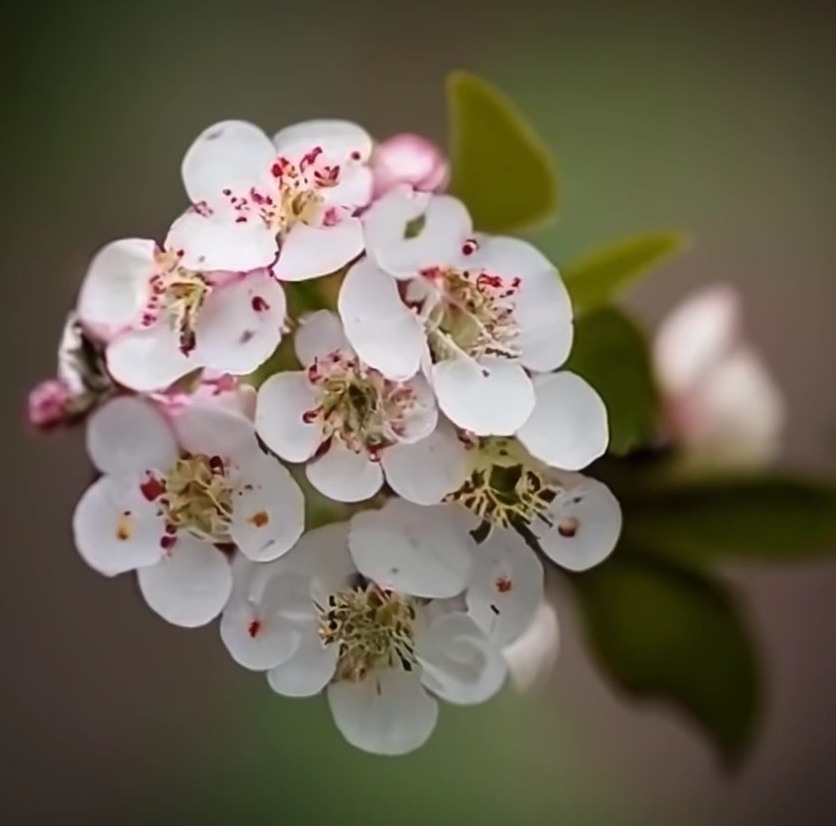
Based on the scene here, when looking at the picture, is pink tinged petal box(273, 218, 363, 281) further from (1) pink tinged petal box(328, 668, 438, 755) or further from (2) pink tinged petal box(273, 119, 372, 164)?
(1) pink tinged petal box(328, 668, 438, 755)

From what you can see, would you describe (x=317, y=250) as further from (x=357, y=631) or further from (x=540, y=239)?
(x=540, y=239)

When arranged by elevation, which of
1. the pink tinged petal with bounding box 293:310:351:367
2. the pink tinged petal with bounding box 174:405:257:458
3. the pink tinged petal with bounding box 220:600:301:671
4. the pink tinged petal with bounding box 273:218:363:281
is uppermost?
the pink tinged petal with bounding box 273:218:363:281

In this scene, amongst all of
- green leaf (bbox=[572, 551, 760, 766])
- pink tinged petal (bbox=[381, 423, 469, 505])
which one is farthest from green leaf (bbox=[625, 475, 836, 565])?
pink tinged petal (bbox=[381, 423, 469, 505])

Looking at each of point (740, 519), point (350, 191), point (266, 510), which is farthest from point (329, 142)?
point (740, 519)

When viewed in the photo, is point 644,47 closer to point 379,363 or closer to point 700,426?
point 700,426

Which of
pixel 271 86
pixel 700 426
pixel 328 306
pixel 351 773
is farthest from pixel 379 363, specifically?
pixel 271 86
